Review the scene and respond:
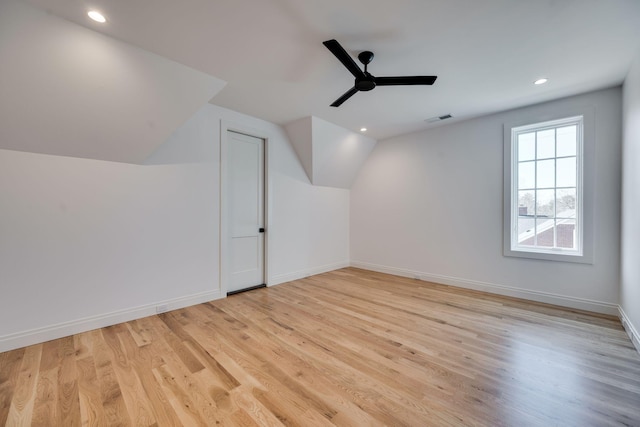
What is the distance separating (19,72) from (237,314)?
285 centimetres

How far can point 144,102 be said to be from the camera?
2.54 meters

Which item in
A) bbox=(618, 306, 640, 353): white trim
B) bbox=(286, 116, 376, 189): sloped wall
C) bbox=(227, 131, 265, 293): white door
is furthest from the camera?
bbox=(286, 116, 376, 189): sloped wall

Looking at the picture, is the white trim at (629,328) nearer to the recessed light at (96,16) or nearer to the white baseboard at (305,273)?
the white baseboard at (305,273)

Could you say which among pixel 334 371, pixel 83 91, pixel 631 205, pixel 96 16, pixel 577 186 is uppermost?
pixel 96 16

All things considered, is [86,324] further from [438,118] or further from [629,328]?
[629,328]

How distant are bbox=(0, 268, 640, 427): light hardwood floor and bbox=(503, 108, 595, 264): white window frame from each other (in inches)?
29.7

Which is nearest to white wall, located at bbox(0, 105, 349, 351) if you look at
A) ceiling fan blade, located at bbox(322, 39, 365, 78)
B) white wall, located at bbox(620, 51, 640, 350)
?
ceiling fan blade, located at bbox(322, 39, 365, 78)

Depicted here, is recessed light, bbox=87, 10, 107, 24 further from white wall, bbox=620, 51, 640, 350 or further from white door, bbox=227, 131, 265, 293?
white wall, bbox=620, 51, 640, 350

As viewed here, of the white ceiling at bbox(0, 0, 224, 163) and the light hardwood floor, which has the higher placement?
the white ceiling at bbox(0, 0, 224, 163)

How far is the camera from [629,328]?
249 cm

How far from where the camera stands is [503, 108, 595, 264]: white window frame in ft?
10.2

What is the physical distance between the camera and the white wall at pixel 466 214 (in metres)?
3.04

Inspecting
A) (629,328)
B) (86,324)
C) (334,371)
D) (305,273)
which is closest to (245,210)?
(305,273)

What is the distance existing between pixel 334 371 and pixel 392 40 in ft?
9.01
